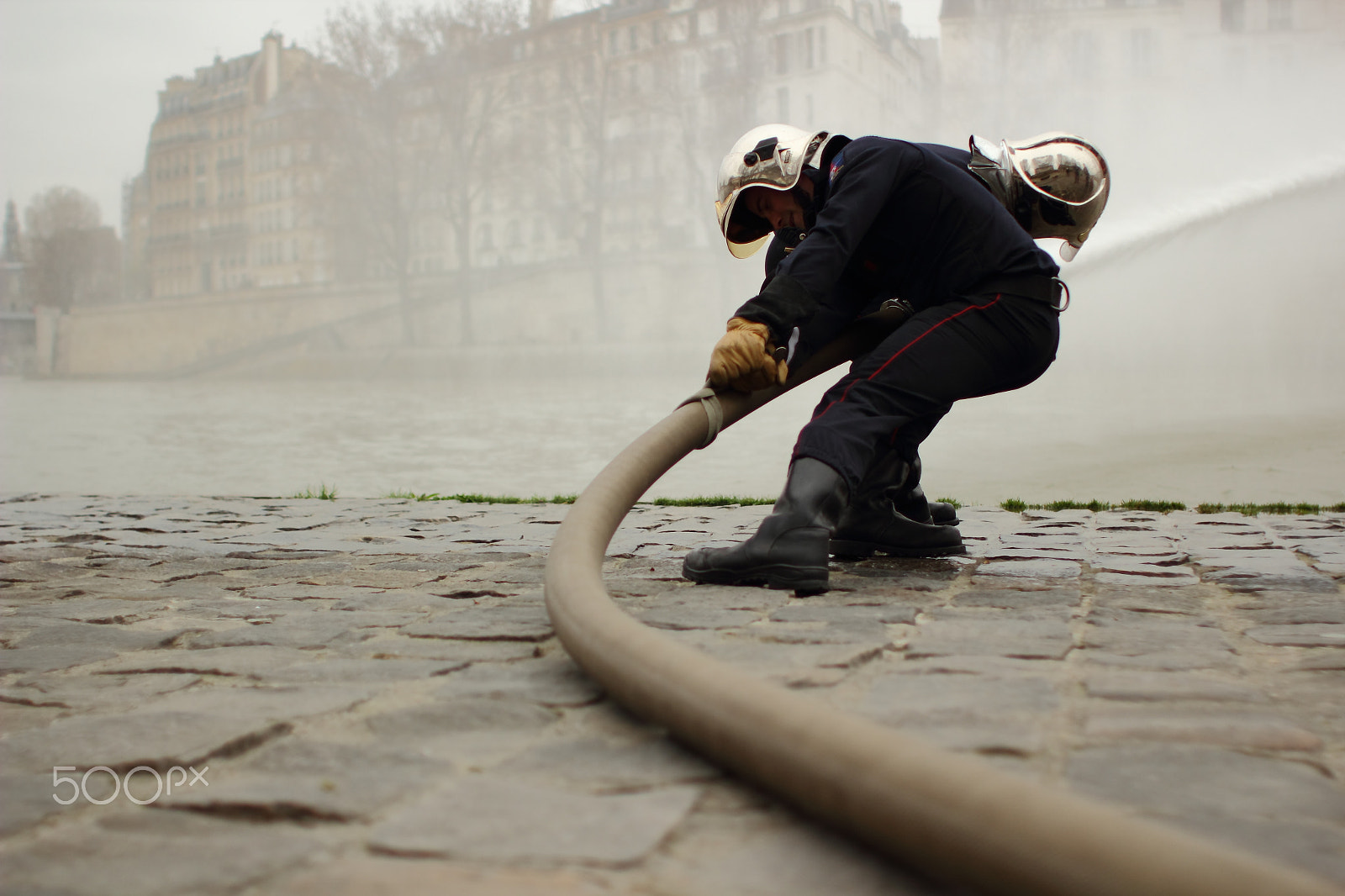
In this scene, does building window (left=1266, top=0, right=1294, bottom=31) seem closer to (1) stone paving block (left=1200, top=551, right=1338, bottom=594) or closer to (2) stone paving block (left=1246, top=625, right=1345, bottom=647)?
(1) stone paving block (left=1200, top=551, right=1338, bottom=594)

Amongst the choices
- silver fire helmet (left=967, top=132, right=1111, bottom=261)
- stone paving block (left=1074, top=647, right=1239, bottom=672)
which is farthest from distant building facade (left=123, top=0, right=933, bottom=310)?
stone paving block (left=1074, top=647, right=1239, bottom=672)

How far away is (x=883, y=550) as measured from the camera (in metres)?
3.96

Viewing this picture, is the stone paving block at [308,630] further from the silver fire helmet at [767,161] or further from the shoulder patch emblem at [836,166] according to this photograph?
the shoulder patch emblem at [836,166]

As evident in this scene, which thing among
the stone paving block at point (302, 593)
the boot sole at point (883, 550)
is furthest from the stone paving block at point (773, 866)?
the boot sole at point (883, 550)

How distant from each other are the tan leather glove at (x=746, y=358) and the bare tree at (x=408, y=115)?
3667 cm

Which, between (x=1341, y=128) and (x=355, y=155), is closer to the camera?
(x=1341, y=128)

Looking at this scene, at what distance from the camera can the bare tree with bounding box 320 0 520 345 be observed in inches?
1524

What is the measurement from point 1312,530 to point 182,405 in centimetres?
3247

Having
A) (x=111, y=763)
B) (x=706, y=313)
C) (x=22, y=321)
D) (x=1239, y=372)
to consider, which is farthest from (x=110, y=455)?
(x=22, y=321)

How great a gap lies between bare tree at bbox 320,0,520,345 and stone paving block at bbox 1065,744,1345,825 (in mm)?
38431

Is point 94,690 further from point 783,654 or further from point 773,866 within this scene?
point 773,866

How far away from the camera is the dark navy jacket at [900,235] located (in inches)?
128

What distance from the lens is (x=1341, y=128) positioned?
26812 mm

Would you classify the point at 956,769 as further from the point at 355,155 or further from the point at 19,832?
the point at 355,155
